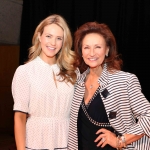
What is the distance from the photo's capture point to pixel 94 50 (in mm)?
2094

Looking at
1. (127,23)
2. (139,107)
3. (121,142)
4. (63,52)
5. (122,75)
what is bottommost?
(121,142)

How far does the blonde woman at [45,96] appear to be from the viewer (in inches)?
83.4

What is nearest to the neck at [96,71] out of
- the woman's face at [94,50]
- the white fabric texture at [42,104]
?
the woman's face at [94,50]

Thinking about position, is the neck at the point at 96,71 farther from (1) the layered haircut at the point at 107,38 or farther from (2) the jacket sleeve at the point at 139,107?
(2) the jacket sleeve at the point at 139,107

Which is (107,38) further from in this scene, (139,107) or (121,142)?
(121,142)

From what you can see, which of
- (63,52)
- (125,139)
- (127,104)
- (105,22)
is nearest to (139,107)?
(127,104)

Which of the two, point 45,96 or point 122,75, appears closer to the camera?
point 122,75

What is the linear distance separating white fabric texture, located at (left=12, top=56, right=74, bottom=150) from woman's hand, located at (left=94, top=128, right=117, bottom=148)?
0.31 meters

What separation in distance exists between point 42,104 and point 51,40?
1.57 feet

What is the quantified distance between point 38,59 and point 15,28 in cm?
413

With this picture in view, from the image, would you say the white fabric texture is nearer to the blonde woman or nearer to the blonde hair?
the blonde woman

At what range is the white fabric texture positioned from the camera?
212 cm

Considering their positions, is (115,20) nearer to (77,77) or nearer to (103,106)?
(77,77)

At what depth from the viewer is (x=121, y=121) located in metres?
1.97
